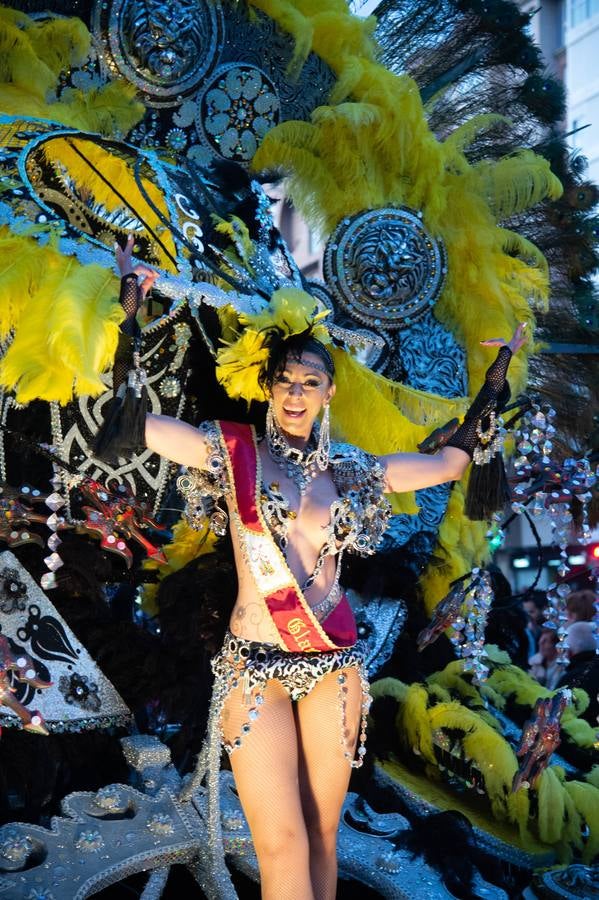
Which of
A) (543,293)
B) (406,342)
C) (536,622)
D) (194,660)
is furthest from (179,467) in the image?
(536,622)

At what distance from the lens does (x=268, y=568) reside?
283 centimetres

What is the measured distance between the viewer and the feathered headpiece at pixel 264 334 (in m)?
2.98

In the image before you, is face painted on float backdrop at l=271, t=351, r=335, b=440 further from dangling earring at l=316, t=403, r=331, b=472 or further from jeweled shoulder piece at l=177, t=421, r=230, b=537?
jeweled shoulder piece at l=177, t=421, r=230, b=537

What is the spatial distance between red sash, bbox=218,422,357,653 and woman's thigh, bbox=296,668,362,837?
115 millimetres

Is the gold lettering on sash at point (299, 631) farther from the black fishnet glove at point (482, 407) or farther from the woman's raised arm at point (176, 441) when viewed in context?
the black fishnet glove at point (482, 407)

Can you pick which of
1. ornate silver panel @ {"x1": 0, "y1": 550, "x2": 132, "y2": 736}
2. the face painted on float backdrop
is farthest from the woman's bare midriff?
ornate silver panel @ {"x1": 0, "y1": 550, "x2": 132, "y2": 736}

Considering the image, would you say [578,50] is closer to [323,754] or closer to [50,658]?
[50,658]

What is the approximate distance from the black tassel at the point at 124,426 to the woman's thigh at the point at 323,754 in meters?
0.76

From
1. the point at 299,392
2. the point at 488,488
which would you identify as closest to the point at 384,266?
the point at 488,488

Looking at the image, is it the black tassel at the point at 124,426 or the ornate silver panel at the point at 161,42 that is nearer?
the black tassel at the point at 124,426

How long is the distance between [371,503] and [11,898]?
1.47 metres

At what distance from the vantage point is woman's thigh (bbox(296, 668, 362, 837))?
285cm

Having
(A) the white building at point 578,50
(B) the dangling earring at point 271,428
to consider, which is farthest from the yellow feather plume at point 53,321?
(A) the white building at point 578,50

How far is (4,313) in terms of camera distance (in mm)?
3066
